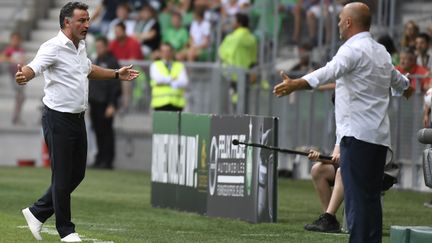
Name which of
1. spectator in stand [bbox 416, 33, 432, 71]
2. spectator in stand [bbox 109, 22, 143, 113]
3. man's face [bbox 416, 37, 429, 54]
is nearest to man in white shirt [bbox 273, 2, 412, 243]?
spectator in stand [bbox 416, 33, 432, 71]

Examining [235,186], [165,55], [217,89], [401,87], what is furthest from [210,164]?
[217,89]

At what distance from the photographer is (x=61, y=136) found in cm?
1156

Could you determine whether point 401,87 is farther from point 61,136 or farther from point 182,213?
point 182,213

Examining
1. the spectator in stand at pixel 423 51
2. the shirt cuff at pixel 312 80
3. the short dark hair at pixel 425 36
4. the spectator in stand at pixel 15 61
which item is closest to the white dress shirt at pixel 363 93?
the shirt cuff at pixel 312 80

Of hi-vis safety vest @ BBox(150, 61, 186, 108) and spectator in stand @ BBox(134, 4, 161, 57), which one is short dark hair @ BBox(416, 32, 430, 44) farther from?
spectator in stand @ BBox(134, 4, 161, 57)

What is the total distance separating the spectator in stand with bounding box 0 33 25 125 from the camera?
26453 millimetres

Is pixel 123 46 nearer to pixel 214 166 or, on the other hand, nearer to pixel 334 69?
pixel 214 166

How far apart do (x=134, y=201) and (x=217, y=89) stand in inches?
288

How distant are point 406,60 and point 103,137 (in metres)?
8.65

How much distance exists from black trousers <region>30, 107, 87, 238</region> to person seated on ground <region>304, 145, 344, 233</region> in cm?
255

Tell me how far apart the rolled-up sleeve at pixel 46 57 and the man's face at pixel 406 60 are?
8118 mm

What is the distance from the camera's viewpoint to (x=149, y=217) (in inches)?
588

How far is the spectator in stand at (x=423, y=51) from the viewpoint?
19656mm

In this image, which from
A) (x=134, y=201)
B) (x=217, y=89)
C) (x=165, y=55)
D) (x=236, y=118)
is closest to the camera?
(x=236, y=118)
